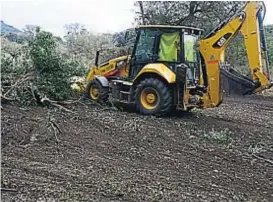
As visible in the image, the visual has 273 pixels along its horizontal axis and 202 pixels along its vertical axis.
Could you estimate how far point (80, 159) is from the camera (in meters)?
5.36

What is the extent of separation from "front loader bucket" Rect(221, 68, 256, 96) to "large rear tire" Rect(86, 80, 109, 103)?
229 cm

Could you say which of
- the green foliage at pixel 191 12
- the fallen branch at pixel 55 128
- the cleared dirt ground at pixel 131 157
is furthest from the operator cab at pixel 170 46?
the green foliage at pixel 191 12

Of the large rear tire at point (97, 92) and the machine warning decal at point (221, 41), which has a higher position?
the machine warning decal at point (221, 41)

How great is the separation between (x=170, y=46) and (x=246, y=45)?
4.28 ft

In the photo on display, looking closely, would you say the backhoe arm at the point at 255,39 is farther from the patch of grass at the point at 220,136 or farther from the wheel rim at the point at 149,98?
the wheel rim at the point at 149,98

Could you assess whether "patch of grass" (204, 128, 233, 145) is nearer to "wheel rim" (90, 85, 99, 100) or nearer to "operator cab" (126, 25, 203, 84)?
"operator cab" (126, 25, 203, 84)

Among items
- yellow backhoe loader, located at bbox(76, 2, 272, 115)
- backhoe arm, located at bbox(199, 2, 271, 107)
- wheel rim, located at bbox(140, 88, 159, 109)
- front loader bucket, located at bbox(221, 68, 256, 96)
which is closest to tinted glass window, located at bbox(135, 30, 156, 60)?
yellow backhoe loader, located at bbox(76, 2, 272, 115)

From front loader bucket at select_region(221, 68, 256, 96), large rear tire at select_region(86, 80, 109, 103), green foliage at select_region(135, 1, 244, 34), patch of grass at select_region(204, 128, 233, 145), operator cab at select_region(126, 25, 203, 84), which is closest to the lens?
patch of grass at select_region(204, 128, 233, 145)

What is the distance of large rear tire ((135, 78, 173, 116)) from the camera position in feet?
27.3

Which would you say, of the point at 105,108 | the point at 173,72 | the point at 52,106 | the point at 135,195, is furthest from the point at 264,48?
the point at 135,195

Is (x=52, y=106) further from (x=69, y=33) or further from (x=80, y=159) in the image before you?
(x=69, y=33)

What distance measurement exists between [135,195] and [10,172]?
1.31 m

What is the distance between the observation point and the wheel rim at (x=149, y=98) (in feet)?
28.1

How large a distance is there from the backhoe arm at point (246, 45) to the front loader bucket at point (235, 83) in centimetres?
55
